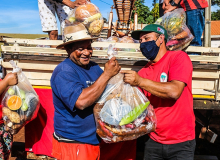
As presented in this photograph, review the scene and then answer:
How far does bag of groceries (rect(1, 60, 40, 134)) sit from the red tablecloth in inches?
19.6

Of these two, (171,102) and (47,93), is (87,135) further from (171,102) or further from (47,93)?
(47,93)

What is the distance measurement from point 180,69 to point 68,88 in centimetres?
104

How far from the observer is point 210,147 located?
4.43 meters

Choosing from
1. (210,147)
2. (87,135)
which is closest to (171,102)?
(87,135)

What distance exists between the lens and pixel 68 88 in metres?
1.71

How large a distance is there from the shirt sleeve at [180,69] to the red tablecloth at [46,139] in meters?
1.41

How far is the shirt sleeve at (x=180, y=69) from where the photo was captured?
5.89 ft

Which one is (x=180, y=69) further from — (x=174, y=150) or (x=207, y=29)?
(x=207, y=29)

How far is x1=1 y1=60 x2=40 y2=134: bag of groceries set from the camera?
2135 millimetres

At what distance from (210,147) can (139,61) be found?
3.22 m

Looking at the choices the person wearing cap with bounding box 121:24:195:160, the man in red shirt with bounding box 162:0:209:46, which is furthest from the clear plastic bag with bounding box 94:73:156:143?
the man in red shirt with bounding box 162:0:209:46

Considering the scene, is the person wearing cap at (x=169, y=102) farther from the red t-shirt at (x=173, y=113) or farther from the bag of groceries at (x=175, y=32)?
the bag of groceries at (x=175, y=32)

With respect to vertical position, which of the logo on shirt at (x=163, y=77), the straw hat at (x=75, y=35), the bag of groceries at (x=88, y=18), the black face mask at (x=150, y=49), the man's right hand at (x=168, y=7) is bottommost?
the logo on shirt at (x=163, y=77)

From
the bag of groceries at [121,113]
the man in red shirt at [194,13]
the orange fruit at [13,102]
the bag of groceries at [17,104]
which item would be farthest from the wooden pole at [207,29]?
the orange fruit at [13,102]
